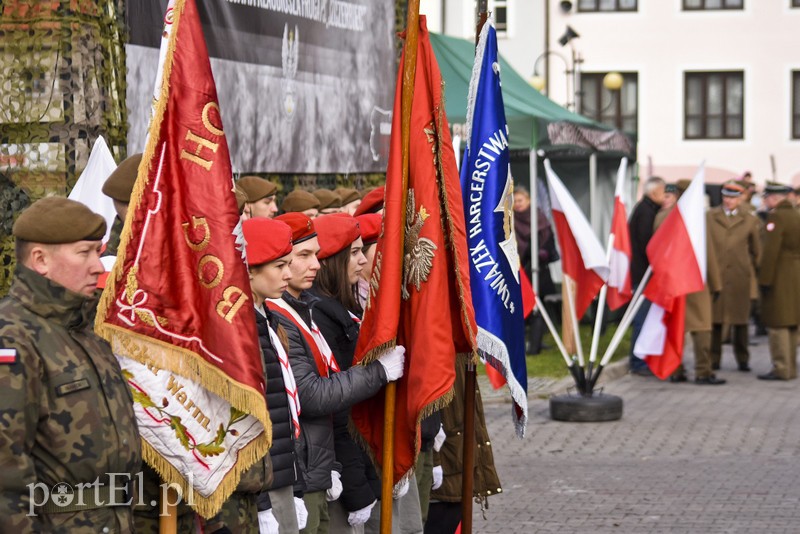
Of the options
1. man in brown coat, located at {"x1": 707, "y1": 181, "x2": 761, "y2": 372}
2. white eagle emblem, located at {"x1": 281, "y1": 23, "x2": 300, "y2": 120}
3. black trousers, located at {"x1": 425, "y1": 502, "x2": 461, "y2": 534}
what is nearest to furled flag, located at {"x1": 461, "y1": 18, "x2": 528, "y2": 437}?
black trousers, located at {"x1": 425, "y1": 502, "x2": 461, "y2": 534}

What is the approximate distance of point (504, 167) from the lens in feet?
21.5

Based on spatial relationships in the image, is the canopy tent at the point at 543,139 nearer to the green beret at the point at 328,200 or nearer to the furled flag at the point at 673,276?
the furled flag at the point at 673,276

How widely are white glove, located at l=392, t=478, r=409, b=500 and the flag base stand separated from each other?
22.0ft

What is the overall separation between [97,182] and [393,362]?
1.74 metres

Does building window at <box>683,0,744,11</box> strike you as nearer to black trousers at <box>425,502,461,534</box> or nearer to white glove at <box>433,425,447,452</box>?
black trousers at <box>425,502,461,534</box>

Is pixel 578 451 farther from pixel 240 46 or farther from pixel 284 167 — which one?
pixel 240 46

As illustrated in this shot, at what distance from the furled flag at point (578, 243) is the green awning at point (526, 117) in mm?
4307

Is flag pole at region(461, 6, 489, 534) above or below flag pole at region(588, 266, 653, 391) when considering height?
above

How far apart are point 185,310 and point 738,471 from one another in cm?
674

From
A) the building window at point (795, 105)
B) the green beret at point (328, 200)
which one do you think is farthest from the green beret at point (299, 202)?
the building window at point (795, 105)

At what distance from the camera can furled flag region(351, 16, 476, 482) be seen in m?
5.50

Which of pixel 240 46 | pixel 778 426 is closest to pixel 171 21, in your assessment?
pixel 240 46

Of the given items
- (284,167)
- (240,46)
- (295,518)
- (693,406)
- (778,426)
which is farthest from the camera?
(693,406)

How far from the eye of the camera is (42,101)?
22.3 feet
